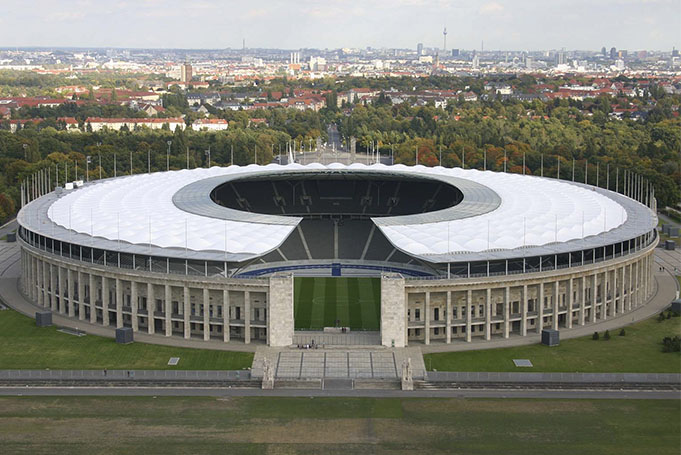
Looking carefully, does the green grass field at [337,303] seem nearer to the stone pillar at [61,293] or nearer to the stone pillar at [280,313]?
the stone pillar at [280,313]

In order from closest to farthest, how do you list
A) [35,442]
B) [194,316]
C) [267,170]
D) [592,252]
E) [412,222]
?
1. [35,442]
2. [194,316]
3. [592,252]
4. [412,222]
5. [267,170]

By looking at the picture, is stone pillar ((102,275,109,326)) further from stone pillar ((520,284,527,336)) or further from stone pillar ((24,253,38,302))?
stone pillar ((520,284,527,336))

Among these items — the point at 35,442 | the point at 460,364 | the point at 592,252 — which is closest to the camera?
the point at 35,442

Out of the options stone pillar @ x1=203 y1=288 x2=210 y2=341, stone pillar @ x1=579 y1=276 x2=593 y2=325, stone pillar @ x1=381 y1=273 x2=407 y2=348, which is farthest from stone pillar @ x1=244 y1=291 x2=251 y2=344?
stone pillar @ x1=579 y1=276 x2=593 y2=325

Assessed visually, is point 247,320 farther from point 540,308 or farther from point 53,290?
point 540,308

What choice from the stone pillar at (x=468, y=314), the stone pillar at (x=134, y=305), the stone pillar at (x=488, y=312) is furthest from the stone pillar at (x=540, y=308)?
the stone pillar at (x=134, y=305)

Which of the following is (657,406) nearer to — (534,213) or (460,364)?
(460,364)

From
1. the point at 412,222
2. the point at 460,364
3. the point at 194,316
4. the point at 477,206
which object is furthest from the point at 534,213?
the point at 194,316

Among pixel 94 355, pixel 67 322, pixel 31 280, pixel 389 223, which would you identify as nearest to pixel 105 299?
pixel 67 322
